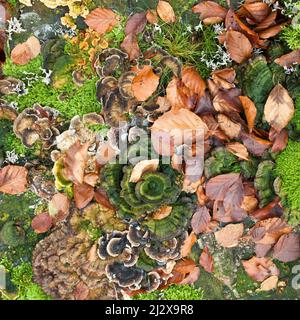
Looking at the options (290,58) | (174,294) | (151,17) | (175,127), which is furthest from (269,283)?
(151,17)

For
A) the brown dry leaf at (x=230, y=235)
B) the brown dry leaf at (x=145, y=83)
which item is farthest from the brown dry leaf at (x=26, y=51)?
the brown dry leaf at (x=230, y=235)

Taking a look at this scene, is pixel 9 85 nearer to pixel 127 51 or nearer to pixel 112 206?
pixel 127 51

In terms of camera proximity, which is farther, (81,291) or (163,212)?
(81,291)

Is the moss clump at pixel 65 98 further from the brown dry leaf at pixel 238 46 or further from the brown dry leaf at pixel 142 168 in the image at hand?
the brown dry leaf at pixel 238 46

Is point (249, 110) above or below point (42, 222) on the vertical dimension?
above

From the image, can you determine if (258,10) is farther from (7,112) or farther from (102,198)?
(7,112)

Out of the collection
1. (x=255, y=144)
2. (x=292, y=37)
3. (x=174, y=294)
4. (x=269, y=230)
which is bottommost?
(x=174, y=294)
